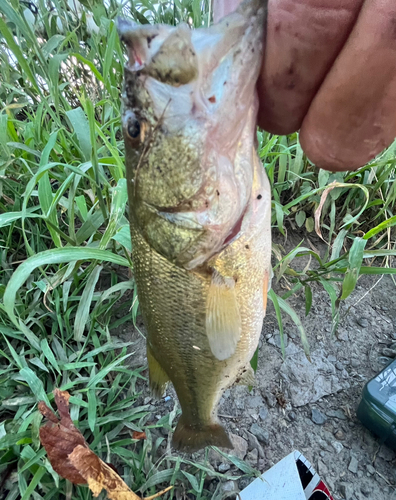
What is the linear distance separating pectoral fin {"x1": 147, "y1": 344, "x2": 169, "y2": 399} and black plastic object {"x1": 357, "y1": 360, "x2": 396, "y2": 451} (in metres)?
0.91

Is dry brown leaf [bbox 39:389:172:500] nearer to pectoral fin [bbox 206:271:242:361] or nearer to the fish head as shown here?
pectoral fin [bbox 206:271:242:361]

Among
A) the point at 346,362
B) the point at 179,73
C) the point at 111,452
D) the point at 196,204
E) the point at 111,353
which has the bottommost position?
the point at 346,362

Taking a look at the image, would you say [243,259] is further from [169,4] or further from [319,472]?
[169,4]

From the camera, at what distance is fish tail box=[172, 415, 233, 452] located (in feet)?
4.42

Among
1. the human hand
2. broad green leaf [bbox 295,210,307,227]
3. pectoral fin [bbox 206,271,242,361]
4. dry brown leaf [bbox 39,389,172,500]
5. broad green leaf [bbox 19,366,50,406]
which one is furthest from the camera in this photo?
broad green leaf [bbox 295,210,307,227]

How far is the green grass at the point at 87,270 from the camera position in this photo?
1.35 meters

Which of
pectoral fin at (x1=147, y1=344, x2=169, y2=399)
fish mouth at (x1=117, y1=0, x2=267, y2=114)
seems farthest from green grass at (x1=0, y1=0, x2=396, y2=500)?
fish mouth at (x1=117, y1=0, x2=267, y2=114)

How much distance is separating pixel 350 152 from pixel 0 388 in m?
1.58

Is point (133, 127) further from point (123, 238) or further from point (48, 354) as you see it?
point (48, 354)

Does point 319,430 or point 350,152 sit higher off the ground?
point 350,152

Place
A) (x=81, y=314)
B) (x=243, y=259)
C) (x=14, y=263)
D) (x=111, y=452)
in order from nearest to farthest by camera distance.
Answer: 1. (x=243, y=259)
2. (x=111, y=452)
3. (x=81, y=314)
4. (x=14, y=263)

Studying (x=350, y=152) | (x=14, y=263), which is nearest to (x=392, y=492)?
(x=350, y=152)

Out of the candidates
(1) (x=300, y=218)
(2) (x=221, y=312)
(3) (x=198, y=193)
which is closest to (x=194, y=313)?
(2) (x=221, y=312)

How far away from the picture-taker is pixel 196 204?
896 millimetres
